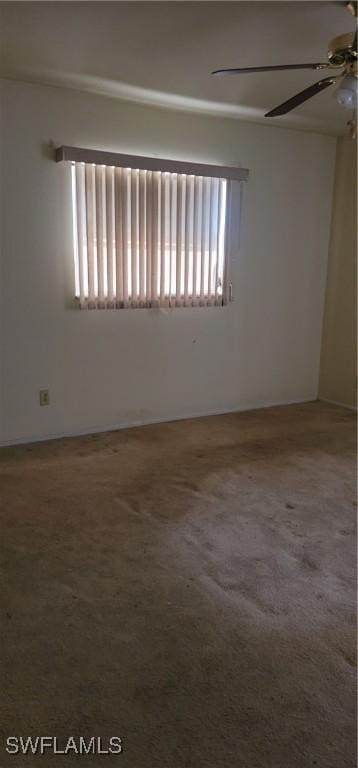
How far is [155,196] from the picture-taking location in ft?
12.9

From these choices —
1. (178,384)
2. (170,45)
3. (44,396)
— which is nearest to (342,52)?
(170,45)

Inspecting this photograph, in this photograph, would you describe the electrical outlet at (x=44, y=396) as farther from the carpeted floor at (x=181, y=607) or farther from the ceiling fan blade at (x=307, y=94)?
the ceiling fan blade at (x=307, y=94)

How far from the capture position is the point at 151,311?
4129 millimetres

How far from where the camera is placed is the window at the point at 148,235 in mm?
3686

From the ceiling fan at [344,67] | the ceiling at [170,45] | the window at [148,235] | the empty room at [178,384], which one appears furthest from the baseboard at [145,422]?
the ceiling fan at [344,67]

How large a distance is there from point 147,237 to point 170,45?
4.62ft

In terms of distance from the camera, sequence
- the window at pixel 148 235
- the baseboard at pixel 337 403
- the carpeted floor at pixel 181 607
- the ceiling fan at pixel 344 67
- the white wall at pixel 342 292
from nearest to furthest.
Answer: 1. the carpeted floor at pixel 181 607
2. the ceiling fan at pixel 344 67
3. the window at pixel 148 235
4. the white wall at pixel 342 292
5. the baseboard at pixel 337 403

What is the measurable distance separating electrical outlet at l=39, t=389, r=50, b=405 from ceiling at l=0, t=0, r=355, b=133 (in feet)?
6.66

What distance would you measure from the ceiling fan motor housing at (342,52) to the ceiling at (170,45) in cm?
12

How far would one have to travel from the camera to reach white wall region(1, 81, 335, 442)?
139 inches

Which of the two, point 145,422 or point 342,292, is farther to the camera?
point 342,292

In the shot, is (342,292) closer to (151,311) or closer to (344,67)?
(151,311)

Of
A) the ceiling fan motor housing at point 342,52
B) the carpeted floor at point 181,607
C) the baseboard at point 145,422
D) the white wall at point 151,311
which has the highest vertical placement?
the ceiling fan motor housing at point 342,52

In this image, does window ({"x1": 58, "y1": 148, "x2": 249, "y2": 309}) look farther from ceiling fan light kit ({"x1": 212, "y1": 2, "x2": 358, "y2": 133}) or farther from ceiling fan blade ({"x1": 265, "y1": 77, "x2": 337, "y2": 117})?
ceiling fan light kit ({"x1": 212, "y1": 2, "x2": 358, "y2": 133})
